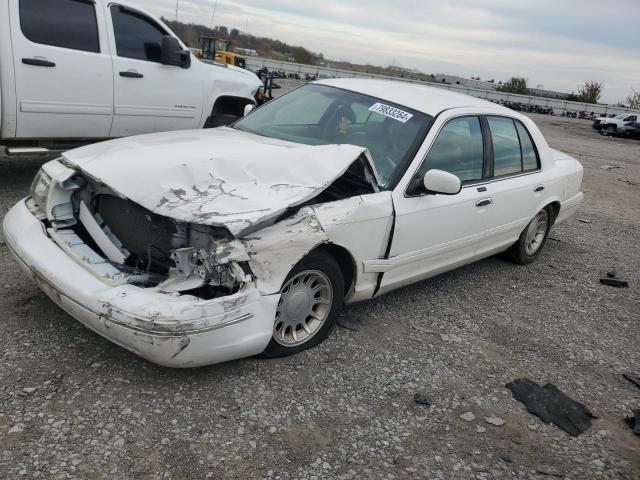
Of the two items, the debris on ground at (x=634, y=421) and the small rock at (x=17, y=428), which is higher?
the debris on ground at (x=634, y=421)

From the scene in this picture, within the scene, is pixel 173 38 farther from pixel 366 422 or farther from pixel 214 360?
pixel 366 422

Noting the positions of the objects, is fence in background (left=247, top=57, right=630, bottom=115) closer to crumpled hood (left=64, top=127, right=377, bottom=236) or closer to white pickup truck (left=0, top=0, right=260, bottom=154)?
white pickup truck (left=0, top=0, right=260, bottom=154)

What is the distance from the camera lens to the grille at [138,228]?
3057mm

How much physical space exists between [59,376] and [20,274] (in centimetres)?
132

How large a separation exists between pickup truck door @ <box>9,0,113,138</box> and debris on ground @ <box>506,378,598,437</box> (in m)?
4.85

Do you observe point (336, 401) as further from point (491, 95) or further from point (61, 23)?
point (491, 95)

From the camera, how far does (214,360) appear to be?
2.85 meters

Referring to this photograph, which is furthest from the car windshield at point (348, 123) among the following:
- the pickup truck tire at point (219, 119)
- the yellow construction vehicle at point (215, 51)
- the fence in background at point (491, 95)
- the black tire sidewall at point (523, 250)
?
the fence in background at point (491, 95)

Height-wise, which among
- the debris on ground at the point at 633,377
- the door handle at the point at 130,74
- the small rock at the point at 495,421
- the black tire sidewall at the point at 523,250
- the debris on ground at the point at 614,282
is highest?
the door handle at the point at 130,74

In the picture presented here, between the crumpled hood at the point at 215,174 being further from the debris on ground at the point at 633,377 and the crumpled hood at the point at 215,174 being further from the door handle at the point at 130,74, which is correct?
the door handle at the point at 130,74

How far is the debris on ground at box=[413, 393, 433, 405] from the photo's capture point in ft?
10.4

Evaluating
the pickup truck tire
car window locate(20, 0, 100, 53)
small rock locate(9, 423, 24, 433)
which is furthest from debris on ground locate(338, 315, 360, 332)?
the pickup truck tire

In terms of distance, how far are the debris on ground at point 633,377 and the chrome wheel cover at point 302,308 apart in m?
2.18

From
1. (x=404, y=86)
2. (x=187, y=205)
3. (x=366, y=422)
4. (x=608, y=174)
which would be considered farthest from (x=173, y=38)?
(x=608, y=174)
